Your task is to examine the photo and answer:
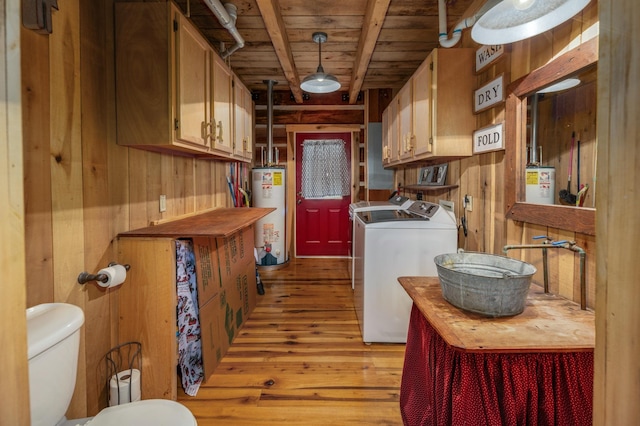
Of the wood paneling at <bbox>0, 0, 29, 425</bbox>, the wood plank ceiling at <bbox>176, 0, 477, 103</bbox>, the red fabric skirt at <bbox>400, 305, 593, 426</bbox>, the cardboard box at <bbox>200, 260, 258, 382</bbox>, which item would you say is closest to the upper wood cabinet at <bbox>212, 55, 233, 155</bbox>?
the wood plank ceiling at <bbox>176, 0, 477, 103</bbox>

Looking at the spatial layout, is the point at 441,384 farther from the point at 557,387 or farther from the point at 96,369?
the point at 96,369

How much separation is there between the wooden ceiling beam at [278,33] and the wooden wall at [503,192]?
4.31ft

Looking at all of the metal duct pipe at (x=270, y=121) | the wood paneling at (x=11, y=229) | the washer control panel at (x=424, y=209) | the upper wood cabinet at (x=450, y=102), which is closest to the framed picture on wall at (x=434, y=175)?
the washer control panel at (x=424, y=209)

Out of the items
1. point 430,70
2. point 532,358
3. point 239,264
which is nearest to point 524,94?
point 430,70

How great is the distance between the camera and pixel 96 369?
1.62 m

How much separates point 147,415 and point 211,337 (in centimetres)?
96

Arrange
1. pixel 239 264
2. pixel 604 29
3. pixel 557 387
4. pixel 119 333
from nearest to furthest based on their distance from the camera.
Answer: pixel 604 29, pixel 557 387, pixel 119 333, pixel 239 264

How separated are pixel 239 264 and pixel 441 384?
2.02m

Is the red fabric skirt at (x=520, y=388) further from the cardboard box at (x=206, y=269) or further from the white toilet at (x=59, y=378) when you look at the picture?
the cardboard box at (x=206, y=269)

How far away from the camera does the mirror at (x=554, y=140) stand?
3.90ft

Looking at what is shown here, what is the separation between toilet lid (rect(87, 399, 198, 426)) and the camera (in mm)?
1136

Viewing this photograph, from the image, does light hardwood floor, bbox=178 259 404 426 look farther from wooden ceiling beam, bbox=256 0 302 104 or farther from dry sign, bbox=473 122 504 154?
wooden ceiling beam, bbox=256 0 302 104

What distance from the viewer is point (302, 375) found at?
2080 millimetres

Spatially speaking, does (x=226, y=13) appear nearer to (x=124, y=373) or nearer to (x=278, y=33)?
(x=278, y=33)
